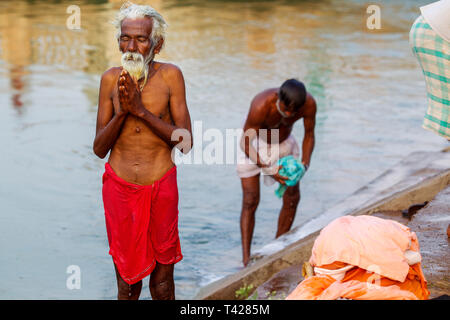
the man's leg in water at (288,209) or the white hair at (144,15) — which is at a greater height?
the white hair at (144,15)

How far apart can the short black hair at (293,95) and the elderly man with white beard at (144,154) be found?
81.8 inches

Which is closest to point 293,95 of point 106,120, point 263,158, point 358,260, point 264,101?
point 264,101

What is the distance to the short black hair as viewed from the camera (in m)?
5.90

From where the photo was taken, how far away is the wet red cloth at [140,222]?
3.92m

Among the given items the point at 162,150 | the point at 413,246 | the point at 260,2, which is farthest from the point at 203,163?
the point at 260,2

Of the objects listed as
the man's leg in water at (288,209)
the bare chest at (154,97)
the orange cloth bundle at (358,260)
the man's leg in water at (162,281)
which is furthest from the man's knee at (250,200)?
the orange cloth bundle at (358,260)

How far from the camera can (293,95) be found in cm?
590

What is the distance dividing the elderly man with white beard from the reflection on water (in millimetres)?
1732

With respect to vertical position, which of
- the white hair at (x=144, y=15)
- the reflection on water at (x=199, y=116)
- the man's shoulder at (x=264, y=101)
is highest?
the white hair at (x=144, y=15)

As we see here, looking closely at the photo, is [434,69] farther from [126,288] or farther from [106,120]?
[126,288]

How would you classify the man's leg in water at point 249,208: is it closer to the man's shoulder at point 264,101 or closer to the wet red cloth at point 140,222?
the man's shoulder at point 264,101

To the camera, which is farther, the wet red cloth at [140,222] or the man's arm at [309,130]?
the man's arm at [309,130]

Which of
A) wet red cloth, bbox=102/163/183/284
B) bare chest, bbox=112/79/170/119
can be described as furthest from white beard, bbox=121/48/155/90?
wet red cloth, bbox=102/163/183/284

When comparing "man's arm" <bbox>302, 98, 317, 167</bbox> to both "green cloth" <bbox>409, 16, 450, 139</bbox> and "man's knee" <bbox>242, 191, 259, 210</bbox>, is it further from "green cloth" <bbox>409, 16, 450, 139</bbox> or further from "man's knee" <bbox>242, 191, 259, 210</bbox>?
"green cloth" <bbox>409, 16, 450, 139</bbox>
